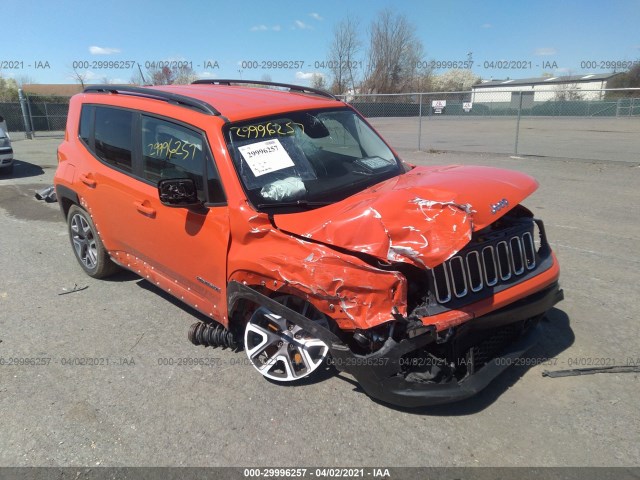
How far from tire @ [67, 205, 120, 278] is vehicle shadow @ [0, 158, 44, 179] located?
839 centimetres

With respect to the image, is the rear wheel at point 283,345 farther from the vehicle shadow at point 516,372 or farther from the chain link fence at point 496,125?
the chain link fence at point 496,125

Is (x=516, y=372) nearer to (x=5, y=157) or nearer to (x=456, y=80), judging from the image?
(x=5, y=157)

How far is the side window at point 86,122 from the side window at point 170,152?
3.85ft

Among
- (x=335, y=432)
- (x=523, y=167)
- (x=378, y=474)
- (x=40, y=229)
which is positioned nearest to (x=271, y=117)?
(x=335, y=432)

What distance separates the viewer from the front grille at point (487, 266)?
9.03 ft

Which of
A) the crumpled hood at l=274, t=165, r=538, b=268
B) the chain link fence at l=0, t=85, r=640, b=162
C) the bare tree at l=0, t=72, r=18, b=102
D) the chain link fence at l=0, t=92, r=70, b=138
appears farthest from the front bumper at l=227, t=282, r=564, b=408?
the bare tree at l=0, t=72, r=18, b=102

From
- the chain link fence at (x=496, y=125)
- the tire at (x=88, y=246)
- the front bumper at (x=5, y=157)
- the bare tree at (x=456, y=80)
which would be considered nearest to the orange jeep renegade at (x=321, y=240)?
the tire at (x=88, y=246)

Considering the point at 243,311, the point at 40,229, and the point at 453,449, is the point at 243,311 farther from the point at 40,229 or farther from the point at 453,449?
the point at 40,229

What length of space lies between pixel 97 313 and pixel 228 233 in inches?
81.7

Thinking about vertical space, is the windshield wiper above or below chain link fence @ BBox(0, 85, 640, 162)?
above

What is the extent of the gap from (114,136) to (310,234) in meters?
2.60

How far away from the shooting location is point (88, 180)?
15.4 ft

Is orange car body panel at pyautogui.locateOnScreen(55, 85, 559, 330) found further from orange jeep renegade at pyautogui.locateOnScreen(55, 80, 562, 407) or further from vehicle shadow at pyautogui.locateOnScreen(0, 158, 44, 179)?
vehicle shadow at pyautogui.locateOnScreen(0, 158, 44, 179)

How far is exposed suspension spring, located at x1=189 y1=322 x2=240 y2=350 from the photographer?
370 centimetres
